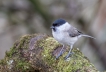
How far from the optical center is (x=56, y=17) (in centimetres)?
633

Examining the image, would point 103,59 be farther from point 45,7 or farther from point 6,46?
point 6,46

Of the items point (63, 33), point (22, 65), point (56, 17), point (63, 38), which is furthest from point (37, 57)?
point (56, 17)

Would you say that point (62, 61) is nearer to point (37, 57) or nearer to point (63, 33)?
point (37, 57)

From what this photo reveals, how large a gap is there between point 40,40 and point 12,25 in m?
3.10

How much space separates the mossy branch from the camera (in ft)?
9.58

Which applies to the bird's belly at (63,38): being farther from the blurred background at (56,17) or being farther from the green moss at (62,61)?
the blurred background at (56,17)

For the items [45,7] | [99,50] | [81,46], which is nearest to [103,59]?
[99,50]

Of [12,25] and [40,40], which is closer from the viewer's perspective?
[40,40]

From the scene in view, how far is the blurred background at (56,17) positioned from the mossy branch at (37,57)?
8.63 ft

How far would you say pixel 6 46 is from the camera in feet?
27.1

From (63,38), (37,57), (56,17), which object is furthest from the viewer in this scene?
(56,17)

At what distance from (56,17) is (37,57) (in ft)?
10.7

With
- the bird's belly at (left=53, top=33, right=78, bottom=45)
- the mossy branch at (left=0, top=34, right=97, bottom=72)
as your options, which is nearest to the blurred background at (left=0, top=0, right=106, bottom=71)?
the bird's belly at (left=53, top=33, right=78, bottom=45)

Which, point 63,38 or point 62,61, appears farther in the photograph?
point 63,38
